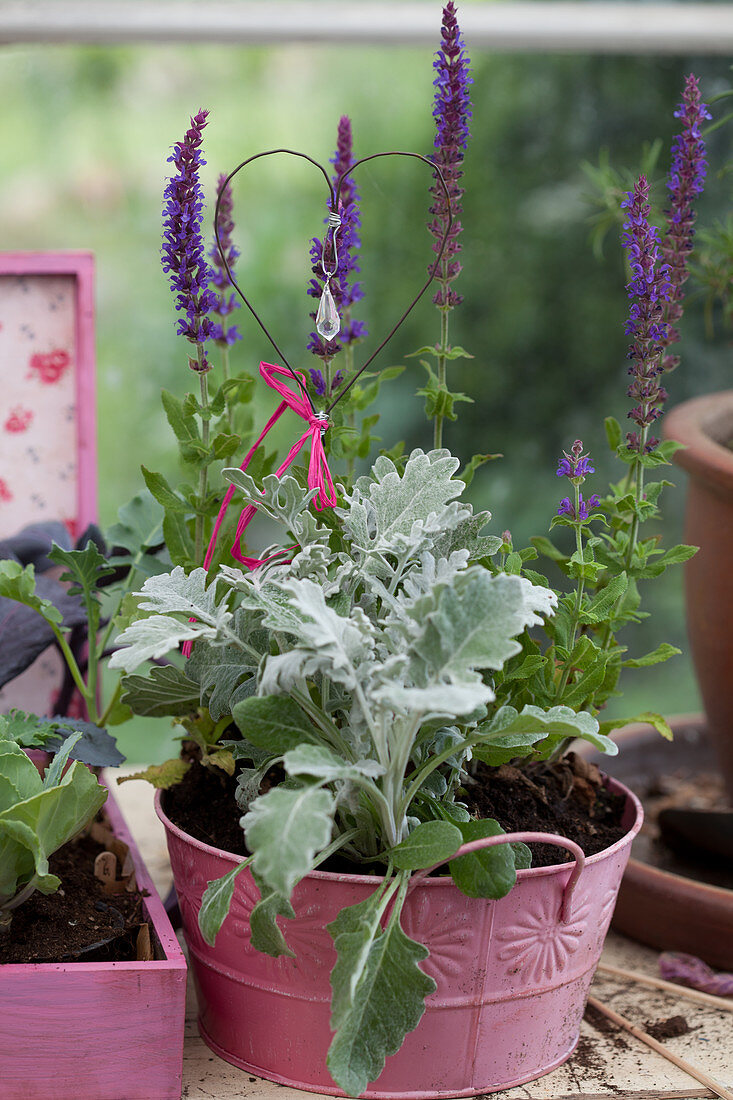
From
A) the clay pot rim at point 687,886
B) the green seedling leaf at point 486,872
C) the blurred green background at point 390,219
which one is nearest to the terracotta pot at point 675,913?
the clay pot rim at point 687,886

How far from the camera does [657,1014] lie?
729 millimetres

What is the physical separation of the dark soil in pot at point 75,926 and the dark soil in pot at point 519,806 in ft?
0.21

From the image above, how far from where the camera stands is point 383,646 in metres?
0.57

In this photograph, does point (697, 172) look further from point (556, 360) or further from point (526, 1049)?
point (556, 360)

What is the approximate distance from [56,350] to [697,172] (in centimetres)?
55

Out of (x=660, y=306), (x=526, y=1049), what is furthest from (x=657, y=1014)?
(x=660, y=306)

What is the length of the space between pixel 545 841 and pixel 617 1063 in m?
0.20

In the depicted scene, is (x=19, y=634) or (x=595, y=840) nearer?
(x=595, y=840)

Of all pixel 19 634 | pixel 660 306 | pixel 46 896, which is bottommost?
pixel 46 896

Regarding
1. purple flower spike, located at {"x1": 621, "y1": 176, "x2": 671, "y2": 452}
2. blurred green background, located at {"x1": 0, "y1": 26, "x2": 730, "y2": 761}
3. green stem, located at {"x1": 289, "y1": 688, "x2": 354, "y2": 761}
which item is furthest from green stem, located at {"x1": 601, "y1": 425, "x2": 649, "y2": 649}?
blurred green background, located at {"x1": 0, "y1": 26, "x2": 730, "y2": 761}

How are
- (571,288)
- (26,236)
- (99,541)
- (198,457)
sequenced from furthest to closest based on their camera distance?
(571,288) < (26,236) < (99,541) < (198,457)

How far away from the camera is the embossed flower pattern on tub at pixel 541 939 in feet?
1.92

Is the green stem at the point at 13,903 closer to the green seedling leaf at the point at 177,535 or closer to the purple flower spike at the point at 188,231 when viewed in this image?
the green seedling leaf at the point at 177,535

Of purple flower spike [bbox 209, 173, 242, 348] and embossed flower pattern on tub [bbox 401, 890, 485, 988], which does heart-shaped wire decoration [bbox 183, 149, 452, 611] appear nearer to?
purple flower spike [bbox 209, 173, 242, 348]
